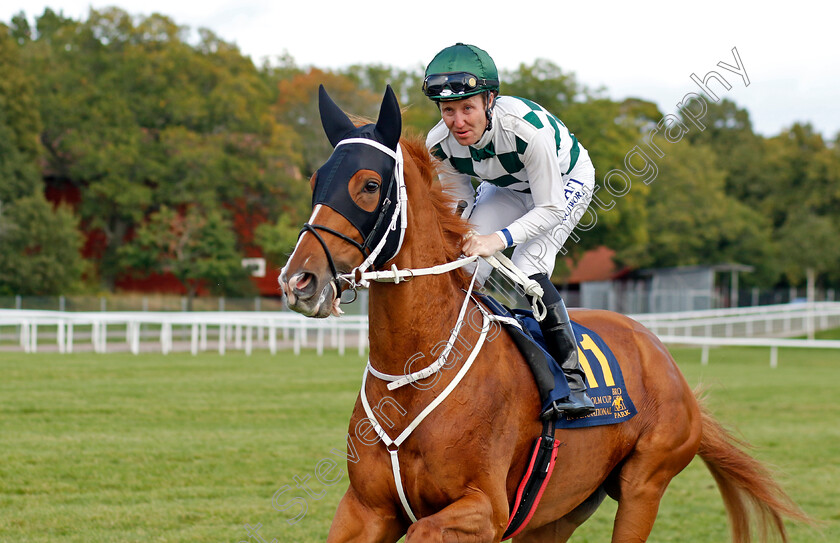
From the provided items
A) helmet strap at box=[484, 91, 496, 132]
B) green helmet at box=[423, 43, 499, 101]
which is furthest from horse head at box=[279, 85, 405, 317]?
helmet strap at box=[484, 91, 496, 132]

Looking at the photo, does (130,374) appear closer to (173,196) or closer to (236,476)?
(236,476)

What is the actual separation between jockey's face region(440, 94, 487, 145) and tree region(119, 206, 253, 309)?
30374 millimetres

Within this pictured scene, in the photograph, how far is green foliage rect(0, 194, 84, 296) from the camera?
30422 millimetres

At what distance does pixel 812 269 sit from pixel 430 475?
45691 mm

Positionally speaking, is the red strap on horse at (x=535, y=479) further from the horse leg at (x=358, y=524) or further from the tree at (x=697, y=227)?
the tree at (x=697, y=227)

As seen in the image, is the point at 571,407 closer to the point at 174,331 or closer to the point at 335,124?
the point at 335,124

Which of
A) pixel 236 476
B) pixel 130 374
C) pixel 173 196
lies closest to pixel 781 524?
pixel 236 476

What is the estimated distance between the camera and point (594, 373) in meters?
4.18

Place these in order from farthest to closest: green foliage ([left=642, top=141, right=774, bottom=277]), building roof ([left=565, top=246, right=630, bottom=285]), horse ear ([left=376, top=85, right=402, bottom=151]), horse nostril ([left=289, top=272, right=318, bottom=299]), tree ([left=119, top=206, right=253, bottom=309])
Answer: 1. building roof ([left=565, top=246, right=630, bottom=285])
2. green foliage ([left=642, top=141, right=774, bottom=277])
3. tree ([left=119, top=206, right=253, bottom=309])
4. horse ear ([left=376, top=85, right=402, bottom=151])
5. horse nostril ([left=289, top=272, right=318, bottom=299])

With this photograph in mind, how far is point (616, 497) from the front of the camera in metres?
4.57

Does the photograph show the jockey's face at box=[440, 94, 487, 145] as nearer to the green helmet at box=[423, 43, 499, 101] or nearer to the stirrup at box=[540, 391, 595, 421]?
the green helmet at box=[423, 43, 499, 101]

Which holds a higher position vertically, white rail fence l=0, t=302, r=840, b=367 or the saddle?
the saddle

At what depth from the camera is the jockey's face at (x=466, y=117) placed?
3.62 m

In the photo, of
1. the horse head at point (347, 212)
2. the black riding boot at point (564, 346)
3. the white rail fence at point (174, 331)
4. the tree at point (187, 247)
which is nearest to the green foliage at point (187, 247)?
the tree at point (187, 247)
